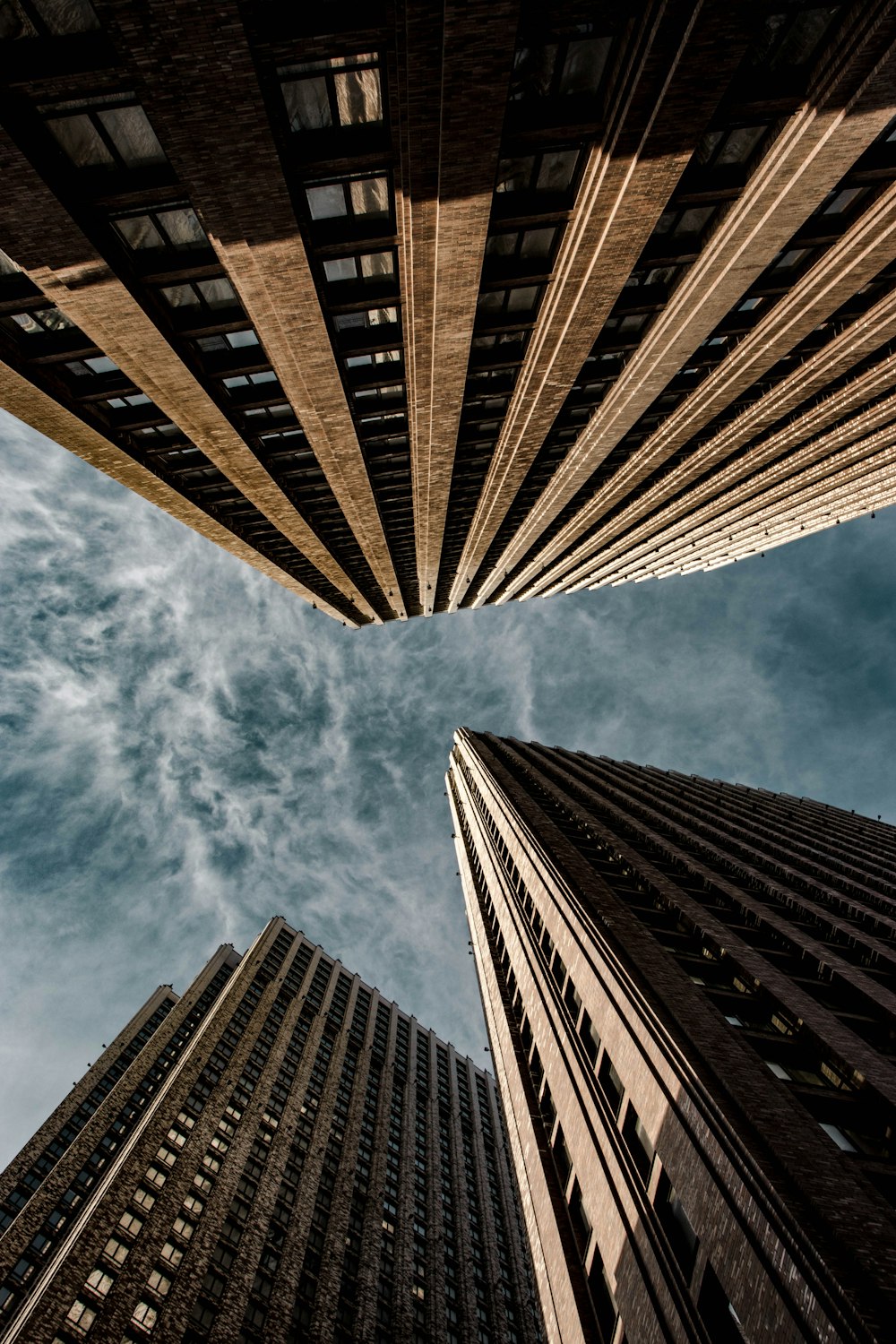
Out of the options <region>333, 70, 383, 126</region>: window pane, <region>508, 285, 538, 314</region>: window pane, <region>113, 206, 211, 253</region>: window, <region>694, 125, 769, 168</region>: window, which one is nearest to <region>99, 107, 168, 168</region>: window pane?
<region>113, 206, 211, 253</region>: window

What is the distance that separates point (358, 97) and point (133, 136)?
4.18m

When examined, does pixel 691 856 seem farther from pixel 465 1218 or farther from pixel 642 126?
pixel 465 1218

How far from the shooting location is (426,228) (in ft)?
42.0

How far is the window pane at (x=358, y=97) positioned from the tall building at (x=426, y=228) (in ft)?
0.16

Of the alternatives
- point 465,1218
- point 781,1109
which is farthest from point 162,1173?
point 781,1109

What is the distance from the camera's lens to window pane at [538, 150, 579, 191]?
12.5 meters

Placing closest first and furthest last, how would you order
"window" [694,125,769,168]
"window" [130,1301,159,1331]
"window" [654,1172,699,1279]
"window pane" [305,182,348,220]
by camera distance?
1. "window pane" [305,182,348,220]
2. "window" [694,125,769,168]
3. "window" [654,1172,699,1279]
4. "window" [130,1301,159,1331]

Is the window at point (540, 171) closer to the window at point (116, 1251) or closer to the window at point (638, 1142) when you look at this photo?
the window at point (638, 1142)

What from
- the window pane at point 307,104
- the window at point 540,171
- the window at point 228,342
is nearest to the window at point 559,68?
the window at point 540,171

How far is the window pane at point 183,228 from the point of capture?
40.9ft

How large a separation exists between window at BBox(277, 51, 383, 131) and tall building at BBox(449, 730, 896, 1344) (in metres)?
21.2

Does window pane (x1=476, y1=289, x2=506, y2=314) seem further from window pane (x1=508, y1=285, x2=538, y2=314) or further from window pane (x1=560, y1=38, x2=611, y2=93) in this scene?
window pane (x1=560, y1=38, x2=611, y2=93)

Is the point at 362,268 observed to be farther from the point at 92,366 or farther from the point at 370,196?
the point at 92,366

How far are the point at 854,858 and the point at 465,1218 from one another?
50.1m
